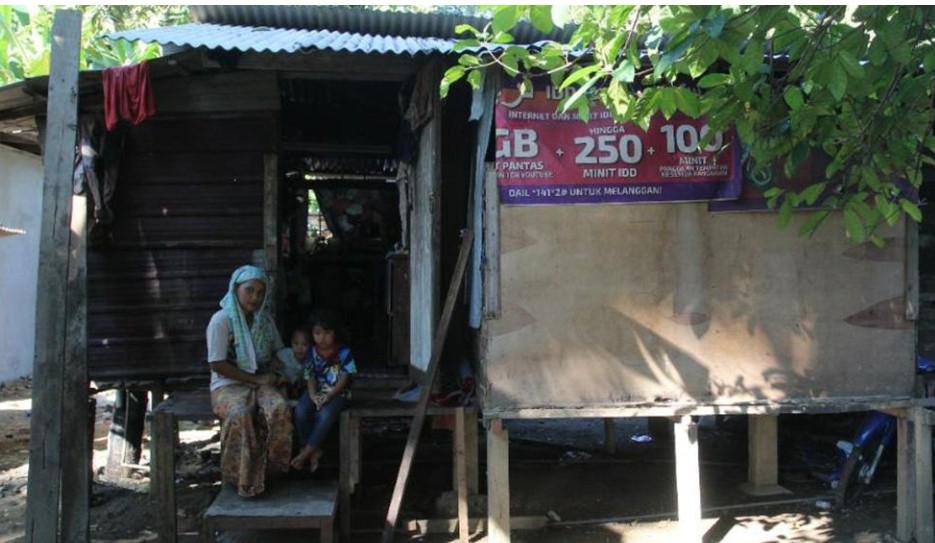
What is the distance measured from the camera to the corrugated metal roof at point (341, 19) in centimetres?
524

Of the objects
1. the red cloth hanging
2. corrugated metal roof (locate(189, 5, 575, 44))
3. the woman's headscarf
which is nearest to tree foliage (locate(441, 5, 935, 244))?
corrugated metal roof (locate(189, 5, 575, 44))

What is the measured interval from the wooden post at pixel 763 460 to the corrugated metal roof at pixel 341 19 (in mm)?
3456

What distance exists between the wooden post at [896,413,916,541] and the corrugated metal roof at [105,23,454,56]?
3.78 metres

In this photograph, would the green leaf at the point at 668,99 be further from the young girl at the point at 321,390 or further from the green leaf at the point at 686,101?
the young girl at the point at 321,390

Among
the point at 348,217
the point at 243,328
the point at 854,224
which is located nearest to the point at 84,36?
the point at 348,217

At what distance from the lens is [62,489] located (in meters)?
4.11

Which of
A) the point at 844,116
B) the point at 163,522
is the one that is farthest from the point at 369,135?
the point at 844,116

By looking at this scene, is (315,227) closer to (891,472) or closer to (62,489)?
(62,489)

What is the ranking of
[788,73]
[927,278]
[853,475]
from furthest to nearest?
1. [927,278]
2. [853,475]
3. [788,73]

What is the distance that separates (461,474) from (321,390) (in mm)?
1082

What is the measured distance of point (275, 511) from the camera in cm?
424

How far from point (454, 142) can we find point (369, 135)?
182cm

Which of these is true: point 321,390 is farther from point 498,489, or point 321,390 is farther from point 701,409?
point 701,409

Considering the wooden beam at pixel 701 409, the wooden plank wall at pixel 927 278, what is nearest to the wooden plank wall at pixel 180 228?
the wooden beam at pixel 701 409
